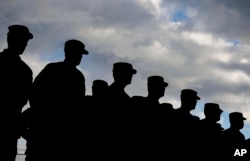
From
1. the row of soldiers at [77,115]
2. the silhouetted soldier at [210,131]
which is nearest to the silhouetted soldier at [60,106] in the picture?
the row of soldiers at [77,115]

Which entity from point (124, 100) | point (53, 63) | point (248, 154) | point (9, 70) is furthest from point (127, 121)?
point (248, 154)

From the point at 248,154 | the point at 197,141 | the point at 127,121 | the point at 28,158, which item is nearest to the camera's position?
the point at 28,158

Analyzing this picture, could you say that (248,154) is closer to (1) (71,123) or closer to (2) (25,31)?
(1) (71,123)

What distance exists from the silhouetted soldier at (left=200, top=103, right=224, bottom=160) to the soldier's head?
4.76 metres

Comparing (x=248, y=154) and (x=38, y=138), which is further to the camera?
(x=248, y=154)

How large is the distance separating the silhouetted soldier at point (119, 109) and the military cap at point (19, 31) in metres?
1.78

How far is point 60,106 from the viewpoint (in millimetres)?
5766

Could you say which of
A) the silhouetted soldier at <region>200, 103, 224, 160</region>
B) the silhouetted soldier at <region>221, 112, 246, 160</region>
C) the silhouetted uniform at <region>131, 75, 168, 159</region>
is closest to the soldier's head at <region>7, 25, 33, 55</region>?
the silhouetted uniform at <region>131, 75, 168, 159</region>

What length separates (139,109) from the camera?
7.00m

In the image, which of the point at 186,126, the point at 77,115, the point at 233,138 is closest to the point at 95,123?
the point at 77,115

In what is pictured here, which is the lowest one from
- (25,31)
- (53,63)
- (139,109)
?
(139,109)

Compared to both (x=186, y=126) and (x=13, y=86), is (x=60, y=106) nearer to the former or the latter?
(x=13, y=86)

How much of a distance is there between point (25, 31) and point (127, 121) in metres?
2.42

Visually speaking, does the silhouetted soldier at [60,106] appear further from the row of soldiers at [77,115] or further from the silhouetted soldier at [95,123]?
the silhouetted soldier at [95,123]
